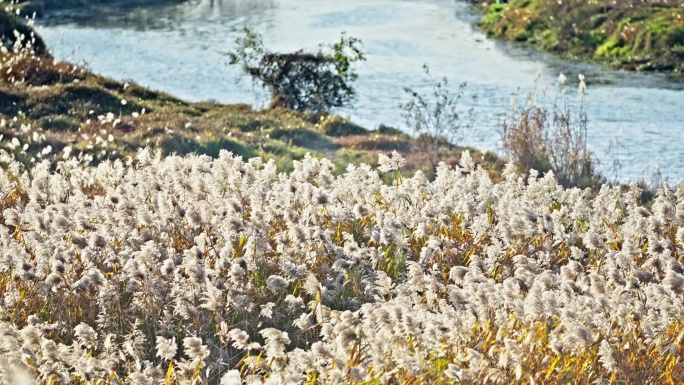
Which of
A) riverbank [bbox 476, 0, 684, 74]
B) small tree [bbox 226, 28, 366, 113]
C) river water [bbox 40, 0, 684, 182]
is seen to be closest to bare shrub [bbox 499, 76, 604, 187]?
river water [bbox 40, 0, 684, 182]

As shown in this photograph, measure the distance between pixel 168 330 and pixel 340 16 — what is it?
3841 centimetres

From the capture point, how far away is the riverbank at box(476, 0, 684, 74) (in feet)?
94.9

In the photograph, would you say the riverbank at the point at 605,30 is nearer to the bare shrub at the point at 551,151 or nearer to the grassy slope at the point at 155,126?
the grassy slope at the point at 155,126

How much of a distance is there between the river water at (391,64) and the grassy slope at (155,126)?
1.21m

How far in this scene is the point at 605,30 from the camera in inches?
1289

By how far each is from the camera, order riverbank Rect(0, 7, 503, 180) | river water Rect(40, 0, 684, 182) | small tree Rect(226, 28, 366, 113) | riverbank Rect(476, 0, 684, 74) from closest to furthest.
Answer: riverbank Rect(0, 7, 503, 180)
river water Rect(40, 0, 684, 182)
small tree Rect(226, 28, 366, 113)
riverbank Rect(476, 0, 684, 74)

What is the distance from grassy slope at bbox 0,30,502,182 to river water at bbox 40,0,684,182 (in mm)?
1211

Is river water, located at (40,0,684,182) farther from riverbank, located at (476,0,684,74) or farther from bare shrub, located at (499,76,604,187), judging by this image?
riverbank, located at (476,0,684,74)

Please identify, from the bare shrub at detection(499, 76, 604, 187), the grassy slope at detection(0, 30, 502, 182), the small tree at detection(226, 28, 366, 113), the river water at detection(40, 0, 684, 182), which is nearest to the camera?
the bare shrub at detection(499, 76, 604, 187)

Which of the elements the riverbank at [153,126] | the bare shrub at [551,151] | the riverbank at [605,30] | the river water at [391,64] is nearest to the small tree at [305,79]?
the river water at [391,64]

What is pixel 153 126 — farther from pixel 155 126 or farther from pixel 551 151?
pixel 551 151

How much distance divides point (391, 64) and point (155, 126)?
14.8 m

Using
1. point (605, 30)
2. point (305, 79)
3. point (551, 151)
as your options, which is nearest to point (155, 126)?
point (551, 151)

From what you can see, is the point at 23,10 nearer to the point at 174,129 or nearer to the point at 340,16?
the point at 340,16
